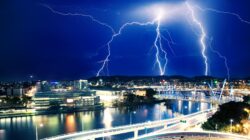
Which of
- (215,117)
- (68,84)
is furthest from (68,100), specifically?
(215,117)

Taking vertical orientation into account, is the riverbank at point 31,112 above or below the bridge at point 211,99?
below

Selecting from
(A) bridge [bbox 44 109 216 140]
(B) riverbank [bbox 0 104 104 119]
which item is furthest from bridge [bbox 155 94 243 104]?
(B) riverbank [bbox 0 104 104 119]

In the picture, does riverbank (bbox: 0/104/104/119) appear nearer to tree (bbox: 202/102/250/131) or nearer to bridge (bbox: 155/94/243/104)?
bridge (bbox: 155/94/243/104)

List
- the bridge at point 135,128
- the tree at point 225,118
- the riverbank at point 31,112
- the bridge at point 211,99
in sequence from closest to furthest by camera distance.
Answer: the bridge at point 135,128
the tree at point 225,118
the riverbank at point 31,112
the bridge at point 211,99

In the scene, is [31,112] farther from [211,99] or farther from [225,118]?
[211,99]

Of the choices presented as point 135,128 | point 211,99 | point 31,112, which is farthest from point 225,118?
point 211,99

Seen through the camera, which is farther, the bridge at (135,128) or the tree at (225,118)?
the tree at (225,118)

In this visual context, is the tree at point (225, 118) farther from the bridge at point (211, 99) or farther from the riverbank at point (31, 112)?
the bridge at point (211, 99)

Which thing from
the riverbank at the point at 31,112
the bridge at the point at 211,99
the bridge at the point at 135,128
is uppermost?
the bridge at the point at 135,128

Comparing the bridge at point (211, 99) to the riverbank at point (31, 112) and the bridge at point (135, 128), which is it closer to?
the bridge at point (135, 128)

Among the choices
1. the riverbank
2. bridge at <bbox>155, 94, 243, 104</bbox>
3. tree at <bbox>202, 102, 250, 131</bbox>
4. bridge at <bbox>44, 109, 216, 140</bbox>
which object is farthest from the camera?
bridge at <bbox>155, 94, 243, 104</bbox>

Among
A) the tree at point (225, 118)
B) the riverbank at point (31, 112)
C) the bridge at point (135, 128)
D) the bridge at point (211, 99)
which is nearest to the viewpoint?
the bridge at point (135, 128)

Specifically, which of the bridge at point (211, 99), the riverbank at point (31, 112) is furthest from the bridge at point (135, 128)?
the riverbank at point (31, 112)

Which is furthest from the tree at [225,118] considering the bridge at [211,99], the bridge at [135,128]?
the bridge at [211,99]
